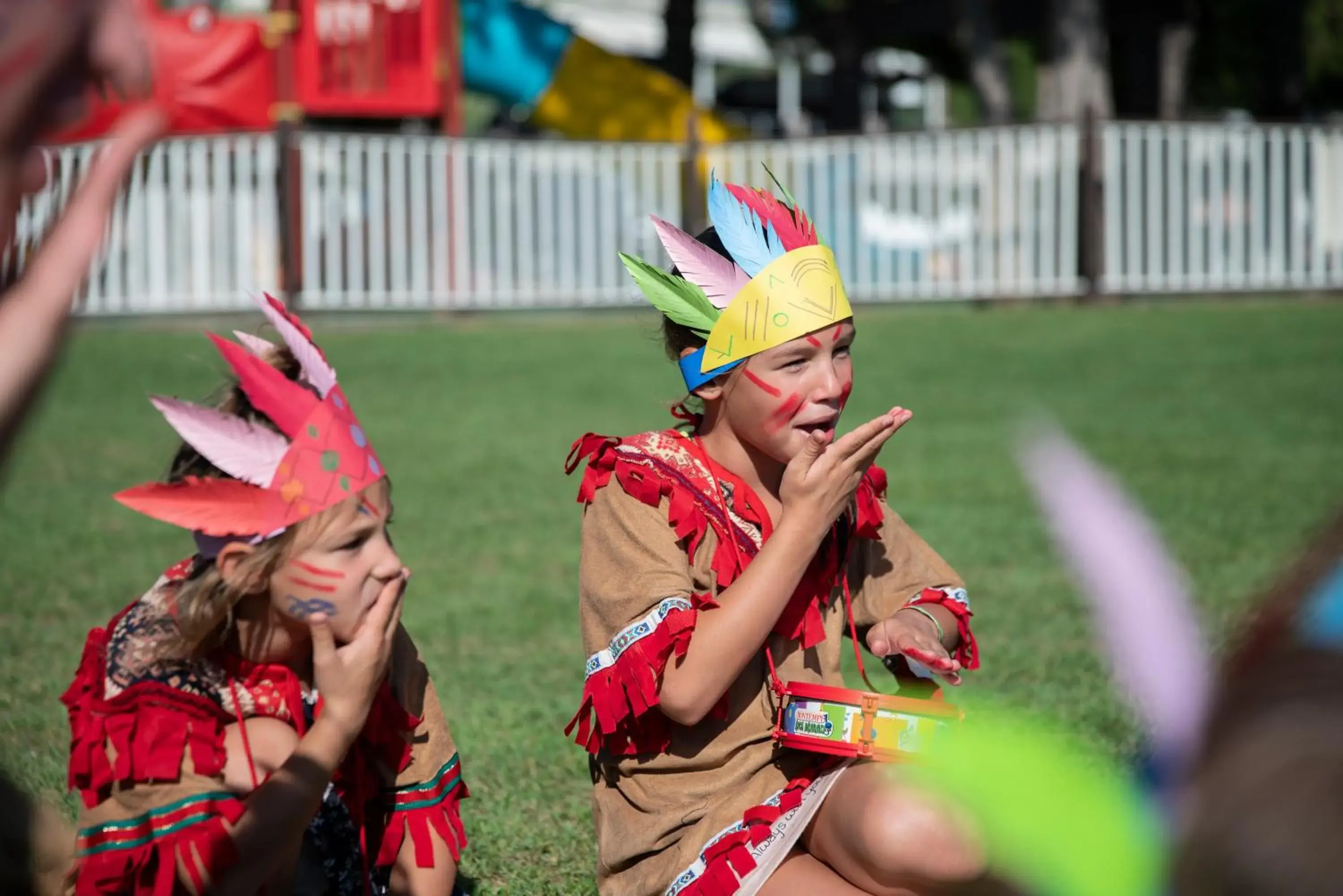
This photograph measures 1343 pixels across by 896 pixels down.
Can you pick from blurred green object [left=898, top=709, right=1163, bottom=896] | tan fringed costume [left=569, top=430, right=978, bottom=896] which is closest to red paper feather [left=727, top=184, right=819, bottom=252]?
tan fringed costume [left=569, top=430, right=978, bottom=896]

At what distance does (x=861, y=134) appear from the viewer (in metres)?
15.2

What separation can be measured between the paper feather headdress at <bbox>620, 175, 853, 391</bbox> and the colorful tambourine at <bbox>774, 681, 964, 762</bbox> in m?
0.58

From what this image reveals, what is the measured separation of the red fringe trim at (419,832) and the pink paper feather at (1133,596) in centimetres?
181

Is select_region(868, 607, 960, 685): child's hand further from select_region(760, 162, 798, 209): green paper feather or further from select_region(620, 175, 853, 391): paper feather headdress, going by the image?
select_region(760, 162, 798, 209): green paper feather

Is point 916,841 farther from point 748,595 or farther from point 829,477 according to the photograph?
point 829,477

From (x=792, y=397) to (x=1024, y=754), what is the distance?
4.61 ft

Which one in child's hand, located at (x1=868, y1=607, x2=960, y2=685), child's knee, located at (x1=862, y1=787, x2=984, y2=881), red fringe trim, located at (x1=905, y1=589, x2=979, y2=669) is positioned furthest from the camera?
red fringe trim, located at (x1=905, y1=589, x2=979, y2=669)

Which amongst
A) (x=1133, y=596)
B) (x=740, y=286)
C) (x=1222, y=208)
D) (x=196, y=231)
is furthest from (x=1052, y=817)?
(x=1222, y=208)

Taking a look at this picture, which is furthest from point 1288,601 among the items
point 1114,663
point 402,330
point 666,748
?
point 402,330

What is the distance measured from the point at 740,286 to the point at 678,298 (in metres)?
0.10

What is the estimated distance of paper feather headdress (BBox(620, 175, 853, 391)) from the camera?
2680mm

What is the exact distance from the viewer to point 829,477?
96.7 inches

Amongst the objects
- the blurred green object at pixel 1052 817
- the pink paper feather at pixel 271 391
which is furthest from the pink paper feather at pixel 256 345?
the blurred green object at pixel 1052 817

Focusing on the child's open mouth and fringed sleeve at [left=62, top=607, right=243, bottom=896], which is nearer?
fringed sleeve at [left=62, top=607, right=243, bottom=896]
